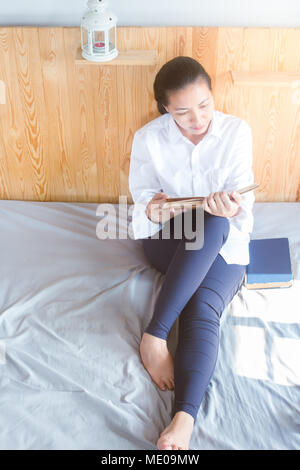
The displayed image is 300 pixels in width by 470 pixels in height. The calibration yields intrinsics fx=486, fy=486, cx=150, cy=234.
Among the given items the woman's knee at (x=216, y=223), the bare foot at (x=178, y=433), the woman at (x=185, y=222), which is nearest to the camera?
the bare foot at (x=178, y=433)

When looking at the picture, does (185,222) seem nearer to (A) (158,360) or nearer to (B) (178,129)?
(B) (178,129)

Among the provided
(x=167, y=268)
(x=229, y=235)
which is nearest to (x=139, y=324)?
(x=167, y=268)

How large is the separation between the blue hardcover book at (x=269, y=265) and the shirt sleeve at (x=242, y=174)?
9 centimetres

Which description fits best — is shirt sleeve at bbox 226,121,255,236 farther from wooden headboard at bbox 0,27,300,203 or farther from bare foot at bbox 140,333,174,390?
bare foot at bbox 140,333,174,390

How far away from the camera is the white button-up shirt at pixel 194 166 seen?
4.33ft

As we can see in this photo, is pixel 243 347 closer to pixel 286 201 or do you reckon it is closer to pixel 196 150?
pixel 196 150

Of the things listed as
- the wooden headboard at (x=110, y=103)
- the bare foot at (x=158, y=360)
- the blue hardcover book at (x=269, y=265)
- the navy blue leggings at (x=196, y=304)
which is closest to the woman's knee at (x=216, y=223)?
the navy blue leggings at (x=196, y=304)

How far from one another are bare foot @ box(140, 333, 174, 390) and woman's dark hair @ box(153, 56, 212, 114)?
1.96 feet

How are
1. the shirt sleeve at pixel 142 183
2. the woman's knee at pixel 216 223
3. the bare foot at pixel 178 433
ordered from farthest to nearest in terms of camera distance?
1. the shirt sleeve at pixel 142 183
2. the woman's knee at pixel 216 223
3. the bare foot at pixel 178 433

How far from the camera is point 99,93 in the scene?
5.01 ft

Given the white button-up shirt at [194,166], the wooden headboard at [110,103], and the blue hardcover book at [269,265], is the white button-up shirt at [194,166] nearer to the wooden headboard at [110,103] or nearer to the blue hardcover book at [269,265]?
the blue hardcover book at [269,265]

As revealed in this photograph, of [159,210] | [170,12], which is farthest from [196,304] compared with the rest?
[170,12]

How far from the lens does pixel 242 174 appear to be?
1.33 m
